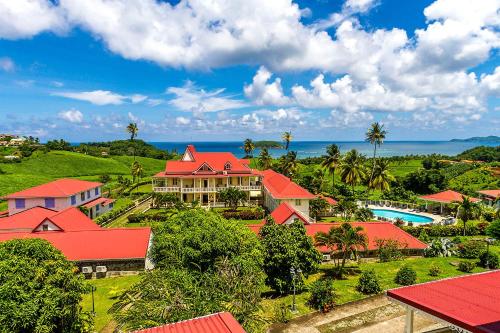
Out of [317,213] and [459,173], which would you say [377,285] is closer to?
[317,213]

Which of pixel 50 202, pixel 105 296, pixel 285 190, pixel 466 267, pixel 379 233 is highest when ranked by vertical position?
pixel 285 190

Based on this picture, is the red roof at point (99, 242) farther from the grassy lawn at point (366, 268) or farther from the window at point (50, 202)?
the window at point (50, 202)

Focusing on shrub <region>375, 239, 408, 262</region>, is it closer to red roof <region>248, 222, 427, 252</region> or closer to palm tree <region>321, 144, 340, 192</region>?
red roof <region>248, 222, 427, 252</region>

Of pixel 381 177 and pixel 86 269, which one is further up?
pixel 381 177


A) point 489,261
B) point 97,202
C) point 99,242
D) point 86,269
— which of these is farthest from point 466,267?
point 97,202

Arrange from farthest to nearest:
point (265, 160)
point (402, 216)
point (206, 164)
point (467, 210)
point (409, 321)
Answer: point (265, 160) → point (206, 164) → point (402, 216) → point (467, 210) → point (409, 321)

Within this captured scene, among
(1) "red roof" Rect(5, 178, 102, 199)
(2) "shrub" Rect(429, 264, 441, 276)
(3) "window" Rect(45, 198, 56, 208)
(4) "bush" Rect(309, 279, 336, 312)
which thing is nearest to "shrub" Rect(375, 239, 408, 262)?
(2) "shrub" Rect(429, 264, 441, 276)

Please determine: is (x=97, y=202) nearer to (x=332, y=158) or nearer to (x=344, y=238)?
(x=344, y=238)
